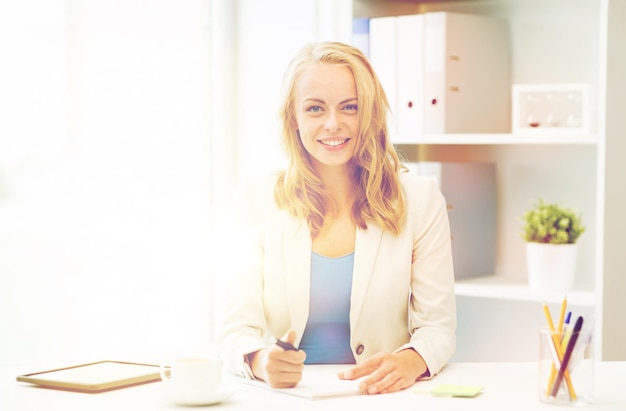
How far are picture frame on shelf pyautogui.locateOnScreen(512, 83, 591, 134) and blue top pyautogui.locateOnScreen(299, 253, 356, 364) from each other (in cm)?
100

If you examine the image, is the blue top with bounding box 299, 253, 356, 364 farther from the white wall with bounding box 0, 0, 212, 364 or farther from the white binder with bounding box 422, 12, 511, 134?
the white wall with bounding box 0, 0, 212, 364

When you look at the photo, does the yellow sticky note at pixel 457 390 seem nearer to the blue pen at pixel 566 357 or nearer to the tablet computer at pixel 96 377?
the blue pen at pixel 566 357

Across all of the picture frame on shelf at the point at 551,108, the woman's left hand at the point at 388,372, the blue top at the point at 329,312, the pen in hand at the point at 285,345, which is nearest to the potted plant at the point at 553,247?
the picture frame on shelf at the point at 551,108

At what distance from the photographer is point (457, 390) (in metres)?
1.73

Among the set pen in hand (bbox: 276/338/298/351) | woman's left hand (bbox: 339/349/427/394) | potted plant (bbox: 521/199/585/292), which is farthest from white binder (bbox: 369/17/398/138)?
pen in hand (bbox: 276/338/298/351)

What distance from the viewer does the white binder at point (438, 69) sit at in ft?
9.99

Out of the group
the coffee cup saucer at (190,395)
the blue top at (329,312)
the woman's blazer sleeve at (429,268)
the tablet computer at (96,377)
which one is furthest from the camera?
the blue top at (329,312)

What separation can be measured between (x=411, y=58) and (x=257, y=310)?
4.01ft

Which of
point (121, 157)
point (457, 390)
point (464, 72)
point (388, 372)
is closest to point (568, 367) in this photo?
A: point (457, 390)

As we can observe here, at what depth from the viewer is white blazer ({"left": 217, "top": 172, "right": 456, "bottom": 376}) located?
219 cm

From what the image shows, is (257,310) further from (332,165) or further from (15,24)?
(15,24)

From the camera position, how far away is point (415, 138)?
3072 millimetres

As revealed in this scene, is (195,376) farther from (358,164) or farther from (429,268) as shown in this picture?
(358,164)

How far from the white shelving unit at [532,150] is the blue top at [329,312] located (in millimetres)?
857
